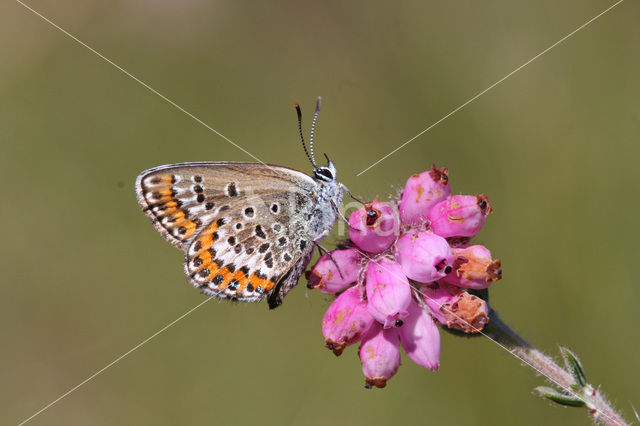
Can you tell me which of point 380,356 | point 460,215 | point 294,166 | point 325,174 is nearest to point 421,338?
point 380,356

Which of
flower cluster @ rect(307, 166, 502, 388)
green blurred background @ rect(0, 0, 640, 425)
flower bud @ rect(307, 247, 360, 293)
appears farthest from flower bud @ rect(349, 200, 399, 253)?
green blurred background @ rect(0, 0, 640, 425)

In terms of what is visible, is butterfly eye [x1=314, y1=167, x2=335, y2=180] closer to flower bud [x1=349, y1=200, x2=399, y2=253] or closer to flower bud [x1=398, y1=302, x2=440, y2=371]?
flower bud [x1=349, y1=200, x2=399, y2=253]

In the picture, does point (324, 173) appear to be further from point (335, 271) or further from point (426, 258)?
point (426, 258)

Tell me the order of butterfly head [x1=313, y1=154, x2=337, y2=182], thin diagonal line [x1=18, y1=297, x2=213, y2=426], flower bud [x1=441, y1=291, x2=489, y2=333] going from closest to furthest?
1. flower bud [x1=441, y1=291, x2=489, y2=333]
2. butterfly head [x1=313, y1=154, x2=337, y2=182]
3. thin diagonal line [x1=18, y1=297, x2=213, y2=426]

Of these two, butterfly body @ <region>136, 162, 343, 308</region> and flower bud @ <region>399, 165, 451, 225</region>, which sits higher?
butterfly body @ <region>136, 162, 343, 308</region>

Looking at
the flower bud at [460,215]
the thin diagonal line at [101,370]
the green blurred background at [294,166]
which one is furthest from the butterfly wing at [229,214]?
the thin diagonal line at [101,370]
